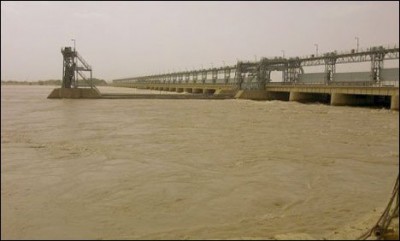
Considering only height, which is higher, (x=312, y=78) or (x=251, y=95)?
Result: (x=312, y=78)

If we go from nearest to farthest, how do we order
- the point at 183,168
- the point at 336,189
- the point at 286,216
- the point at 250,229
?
the point at 250,229
the point at 286,216
the point at 336,189
the point at 183,168

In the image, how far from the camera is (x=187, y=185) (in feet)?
32.6

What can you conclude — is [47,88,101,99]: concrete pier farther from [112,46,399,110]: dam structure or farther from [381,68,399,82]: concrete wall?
[381,68,399,82]: concrete wall

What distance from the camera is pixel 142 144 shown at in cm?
1675

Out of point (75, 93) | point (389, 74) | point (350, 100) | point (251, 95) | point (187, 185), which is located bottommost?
point (187, 185)

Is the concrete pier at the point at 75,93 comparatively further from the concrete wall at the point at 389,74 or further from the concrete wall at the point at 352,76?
the concrete wall at the point at 389,74

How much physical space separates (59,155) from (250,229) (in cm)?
838

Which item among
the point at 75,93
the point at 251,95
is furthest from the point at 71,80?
the point at 251,95

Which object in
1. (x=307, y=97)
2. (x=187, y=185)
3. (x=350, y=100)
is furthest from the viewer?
(x=307, y=97)

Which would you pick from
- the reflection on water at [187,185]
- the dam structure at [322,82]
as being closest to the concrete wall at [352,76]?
the dam structure at [322,82]

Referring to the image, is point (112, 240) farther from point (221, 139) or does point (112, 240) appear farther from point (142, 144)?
point (221, 139)

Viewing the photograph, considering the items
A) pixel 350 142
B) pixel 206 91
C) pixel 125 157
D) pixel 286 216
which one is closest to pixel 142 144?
pixel 125 157

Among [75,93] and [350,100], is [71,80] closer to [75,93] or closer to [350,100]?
[75,93]

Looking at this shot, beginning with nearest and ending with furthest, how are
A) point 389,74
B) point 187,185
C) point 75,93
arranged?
point 187,185 → point 389,74 → point 75,93
